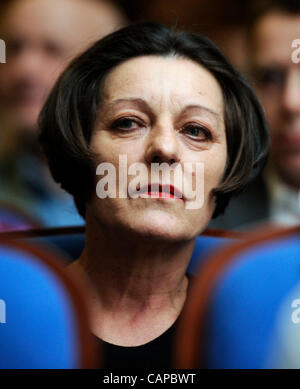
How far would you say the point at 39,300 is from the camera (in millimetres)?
1167

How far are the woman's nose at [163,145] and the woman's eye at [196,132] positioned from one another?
0.03 m

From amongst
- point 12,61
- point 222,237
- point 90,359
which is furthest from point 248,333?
point 12,61

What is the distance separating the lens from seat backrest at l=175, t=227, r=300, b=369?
1.19 meters

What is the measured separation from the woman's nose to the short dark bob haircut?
137mm

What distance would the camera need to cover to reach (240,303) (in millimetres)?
1209

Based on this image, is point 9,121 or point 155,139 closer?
point 155,139

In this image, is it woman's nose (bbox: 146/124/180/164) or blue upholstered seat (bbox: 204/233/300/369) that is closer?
woman's nose (bbox: 146/124/180/164)

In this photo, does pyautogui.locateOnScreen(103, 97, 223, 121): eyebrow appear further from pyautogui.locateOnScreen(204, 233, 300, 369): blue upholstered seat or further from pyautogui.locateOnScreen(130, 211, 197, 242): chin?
pyautogui.locateOnScreen(204, 233, 300, 369): blue upholstered seat

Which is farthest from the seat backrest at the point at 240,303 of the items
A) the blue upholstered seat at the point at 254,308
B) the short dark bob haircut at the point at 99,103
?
the short dark bob haircut at the point at 99,103

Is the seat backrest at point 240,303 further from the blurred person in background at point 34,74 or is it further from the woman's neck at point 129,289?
the blurred person in background at point 34,74

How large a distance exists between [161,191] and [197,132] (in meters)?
0.16

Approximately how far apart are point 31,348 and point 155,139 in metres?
0.55

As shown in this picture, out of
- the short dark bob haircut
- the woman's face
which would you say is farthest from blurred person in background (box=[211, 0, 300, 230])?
the woman's face

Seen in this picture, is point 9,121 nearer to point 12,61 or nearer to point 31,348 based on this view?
point 12,61
